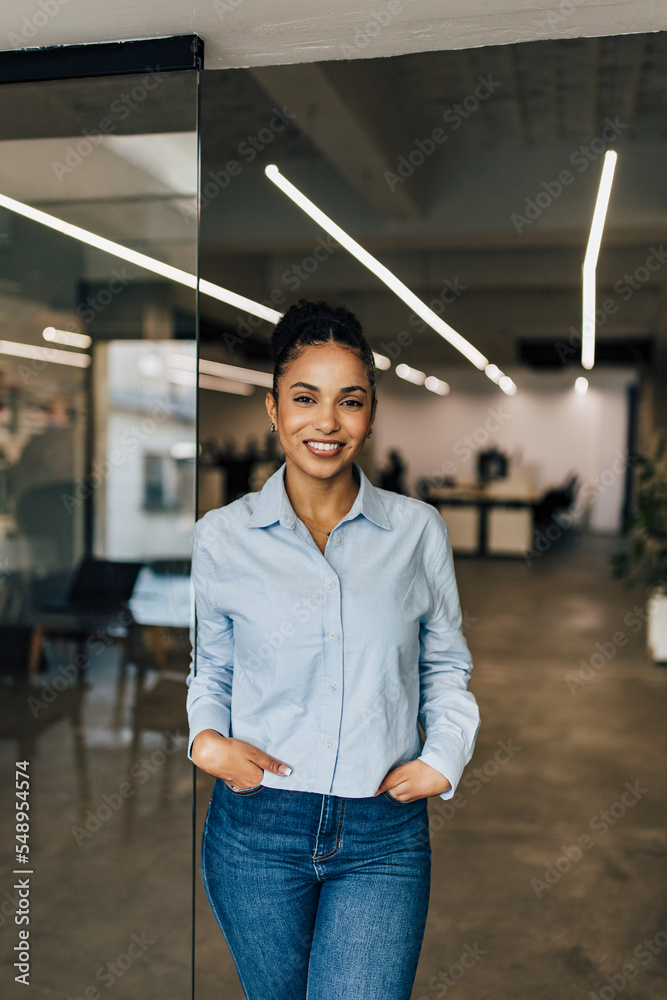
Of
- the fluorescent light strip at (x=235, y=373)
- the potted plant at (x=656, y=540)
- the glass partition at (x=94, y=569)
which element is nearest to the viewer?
the glass partition at (x=94, y=569)

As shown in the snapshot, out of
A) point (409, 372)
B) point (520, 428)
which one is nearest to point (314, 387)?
point (409, 372)

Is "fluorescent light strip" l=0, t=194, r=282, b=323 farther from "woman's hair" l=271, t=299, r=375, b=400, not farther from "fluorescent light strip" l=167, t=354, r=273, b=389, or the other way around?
"fluorescent light strip" l=167, t=354, r=273, b=389

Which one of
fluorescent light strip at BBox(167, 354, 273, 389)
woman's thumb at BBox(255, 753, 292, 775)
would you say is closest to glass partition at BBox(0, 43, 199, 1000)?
woman's thumb at BBox(255, 753, 292, 775)

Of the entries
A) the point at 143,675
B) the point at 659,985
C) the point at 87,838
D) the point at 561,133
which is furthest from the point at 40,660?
the point at 561,133

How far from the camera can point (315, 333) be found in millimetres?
1387

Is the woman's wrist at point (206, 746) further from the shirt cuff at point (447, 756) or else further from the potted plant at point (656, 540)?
the potted plant at point (656, 540)

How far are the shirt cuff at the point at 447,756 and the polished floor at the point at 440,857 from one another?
894mm

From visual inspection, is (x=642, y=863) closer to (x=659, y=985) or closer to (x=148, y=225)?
(x=659, y=985)

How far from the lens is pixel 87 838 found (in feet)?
7.52

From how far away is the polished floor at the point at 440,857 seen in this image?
85.4 inches

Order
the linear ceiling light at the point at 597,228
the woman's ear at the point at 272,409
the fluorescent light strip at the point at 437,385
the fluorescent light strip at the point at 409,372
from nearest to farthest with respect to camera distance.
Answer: the woman's ear at the point at 272,409 < the linear ceiling light at the point at 597,228 < the fluorescent light strip at the point at 409,372 < the fluorescent light strip at the point at 437,385

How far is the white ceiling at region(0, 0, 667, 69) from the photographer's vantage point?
1744mm

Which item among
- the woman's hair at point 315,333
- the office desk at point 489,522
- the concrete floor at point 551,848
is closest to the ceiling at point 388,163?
the woman's hair at point 315,333

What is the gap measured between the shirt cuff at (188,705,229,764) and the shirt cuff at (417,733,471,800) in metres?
0.34
